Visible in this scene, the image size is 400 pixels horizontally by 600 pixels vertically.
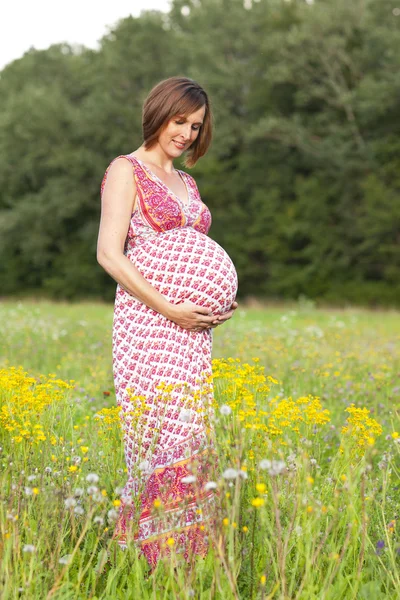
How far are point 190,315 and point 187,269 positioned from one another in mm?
210

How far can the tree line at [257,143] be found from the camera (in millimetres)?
26578

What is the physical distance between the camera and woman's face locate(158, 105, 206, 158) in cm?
344

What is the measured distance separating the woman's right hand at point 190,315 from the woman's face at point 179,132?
742mm

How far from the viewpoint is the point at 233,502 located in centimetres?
229

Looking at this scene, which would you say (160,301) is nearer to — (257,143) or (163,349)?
(163,349)

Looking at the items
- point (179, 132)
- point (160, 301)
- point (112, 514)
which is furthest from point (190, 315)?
point (112, 514)

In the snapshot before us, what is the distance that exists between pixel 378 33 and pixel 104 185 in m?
24.7

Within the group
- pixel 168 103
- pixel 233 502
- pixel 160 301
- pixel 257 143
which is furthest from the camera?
pixel 257 143

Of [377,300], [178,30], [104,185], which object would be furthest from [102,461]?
[178,30]

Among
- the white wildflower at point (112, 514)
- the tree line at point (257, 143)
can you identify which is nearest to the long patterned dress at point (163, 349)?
the white wildflower at point (112, 514)

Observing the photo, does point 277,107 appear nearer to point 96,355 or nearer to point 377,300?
point 377,300

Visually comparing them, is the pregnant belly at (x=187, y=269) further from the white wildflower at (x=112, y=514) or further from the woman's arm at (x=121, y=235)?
the white wildflower at (x=112, y=514)

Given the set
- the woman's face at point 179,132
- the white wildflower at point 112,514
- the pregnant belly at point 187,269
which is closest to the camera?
the white wildflower at point 112,514

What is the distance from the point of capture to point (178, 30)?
35.5 m
